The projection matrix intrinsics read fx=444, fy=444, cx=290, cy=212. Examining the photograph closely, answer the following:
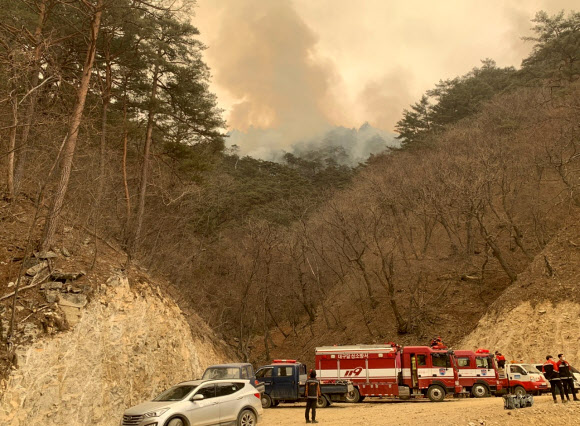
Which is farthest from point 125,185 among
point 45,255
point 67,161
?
point 45,255

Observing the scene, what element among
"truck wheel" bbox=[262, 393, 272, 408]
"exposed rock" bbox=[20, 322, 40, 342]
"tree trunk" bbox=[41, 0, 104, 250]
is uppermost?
"tree trunk" bbox=[41, 0, 104, 250]

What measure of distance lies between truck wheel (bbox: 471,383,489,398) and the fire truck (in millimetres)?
1005

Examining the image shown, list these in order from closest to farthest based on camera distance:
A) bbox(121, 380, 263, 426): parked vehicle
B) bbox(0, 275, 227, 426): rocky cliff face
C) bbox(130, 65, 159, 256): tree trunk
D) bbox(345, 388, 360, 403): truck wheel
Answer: bbox(121, 380, 263, 426): parked vehicle, bbox(0, 275, 227, 426): rocky cliff face, bbox(345, 388, 360, 403): truck wheel, bbox(130, 65, 159, 256): tree trunk

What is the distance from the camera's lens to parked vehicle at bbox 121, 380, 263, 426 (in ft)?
37.7

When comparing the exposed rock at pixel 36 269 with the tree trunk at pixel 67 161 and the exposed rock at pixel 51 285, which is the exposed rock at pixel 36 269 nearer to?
the exposed rock at pixel 51 285

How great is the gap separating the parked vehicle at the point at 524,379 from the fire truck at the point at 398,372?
7.29 ft

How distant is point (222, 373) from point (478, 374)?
39.7ft

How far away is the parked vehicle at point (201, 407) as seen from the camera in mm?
11477

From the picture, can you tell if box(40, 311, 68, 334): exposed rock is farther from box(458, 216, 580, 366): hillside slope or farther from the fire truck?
box(458, 216, 580, 366): hillside slope

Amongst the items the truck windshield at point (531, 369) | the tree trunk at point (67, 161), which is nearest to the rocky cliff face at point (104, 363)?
the tree trunk at point (67, 161)

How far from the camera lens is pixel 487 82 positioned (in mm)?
70312

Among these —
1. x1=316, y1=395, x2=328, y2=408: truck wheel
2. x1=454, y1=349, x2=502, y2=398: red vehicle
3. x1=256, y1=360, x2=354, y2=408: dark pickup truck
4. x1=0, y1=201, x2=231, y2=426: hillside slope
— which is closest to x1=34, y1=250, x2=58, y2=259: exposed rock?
x1=0, y1=201, x2=231, y2=426: hillside slope

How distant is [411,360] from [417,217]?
74.8ft

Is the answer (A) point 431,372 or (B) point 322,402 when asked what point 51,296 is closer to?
(B) point 322,402
